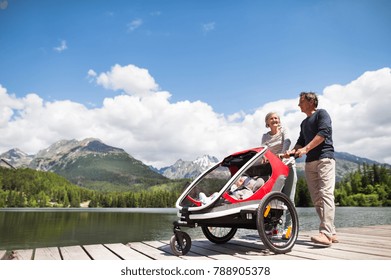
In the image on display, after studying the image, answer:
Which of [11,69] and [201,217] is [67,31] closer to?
[11,69]

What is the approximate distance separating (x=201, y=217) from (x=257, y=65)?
1721mm

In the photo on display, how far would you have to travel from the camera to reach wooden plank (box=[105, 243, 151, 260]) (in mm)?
2905

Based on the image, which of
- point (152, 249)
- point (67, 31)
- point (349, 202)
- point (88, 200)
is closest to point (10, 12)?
point (67, 31)

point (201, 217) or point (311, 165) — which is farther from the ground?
point (311, 165)

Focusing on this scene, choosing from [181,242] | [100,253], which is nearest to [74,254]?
[100,253]

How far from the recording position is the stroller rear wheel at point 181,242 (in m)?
3.05

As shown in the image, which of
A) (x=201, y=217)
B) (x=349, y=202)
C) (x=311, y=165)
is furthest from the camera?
(x=349, y=202)

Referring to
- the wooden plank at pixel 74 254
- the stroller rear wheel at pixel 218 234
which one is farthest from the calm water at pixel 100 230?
the wooden plank at pixel 74 254

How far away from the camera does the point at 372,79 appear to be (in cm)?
328

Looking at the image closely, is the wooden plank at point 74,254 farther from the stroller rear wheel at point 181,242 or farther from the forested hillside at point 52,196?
the forested hillside at point 52,196

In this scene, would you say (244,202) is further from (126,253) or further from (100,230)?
(100,230)

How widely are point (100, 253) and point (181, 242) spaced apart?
2.59ft

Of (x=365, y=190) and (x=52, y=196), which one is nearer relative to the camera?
(x=365, y=190)

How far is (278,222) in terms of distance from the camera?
337cm
